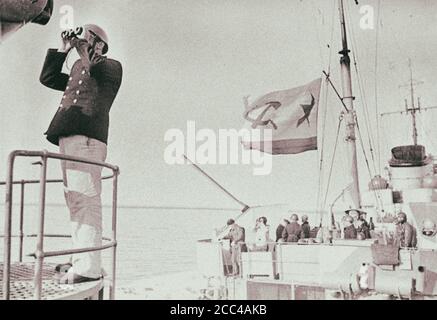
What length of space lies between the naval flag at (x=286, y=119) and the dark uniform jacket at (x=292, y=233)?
477mm

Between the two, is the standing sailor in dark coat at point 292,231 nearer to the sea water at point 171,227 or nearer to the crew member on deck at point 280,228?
the crew member on deck at point 280,228

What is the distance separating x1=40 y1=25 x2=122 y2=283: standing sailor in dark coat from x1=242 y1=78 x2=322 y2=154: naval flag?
0.86 meters

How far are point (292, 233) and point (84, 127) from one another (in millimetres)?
1597

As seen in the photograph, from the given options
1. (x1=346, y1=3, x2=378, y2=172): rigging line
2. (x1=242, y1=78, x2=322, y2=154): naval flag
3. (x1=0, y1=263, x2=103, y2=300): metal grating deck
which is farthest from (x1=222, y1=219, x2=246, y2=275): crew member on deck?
(x1=0, y1=263, x2=103, y2=300): metal grating deck

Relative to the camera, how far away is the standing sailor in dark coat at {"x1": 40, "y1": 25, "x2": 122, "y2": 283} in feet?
5.87

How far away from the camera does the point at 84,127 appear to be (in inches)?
78.5

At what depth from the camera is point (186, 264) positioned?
107 inches

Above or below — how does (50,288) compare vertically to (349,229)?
below

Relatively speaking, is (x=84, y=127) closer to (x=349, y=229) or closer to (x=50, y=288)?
(x=50, y=288)

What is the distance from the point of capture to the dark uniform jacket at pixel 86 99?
1996 millimetres

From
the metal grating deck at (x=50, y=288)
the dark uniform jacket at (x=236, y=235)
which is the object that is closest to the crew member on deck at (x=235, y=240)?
the dark uniform jacket at (x=236, y=235)

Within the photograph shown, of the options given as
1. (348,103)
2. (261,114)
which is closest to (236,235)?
(261,114)

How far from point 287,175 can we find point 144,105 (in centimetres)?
88

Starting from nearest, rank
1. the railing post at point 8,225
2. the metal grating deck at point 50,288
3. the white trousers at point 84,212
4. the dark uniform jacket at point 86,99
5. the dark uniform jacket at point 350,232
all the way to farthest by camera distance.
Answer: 1. the railing post at point 8,225
2. the metal grating deck at point 50,288
3. the white trousers at point 84,212
4. the dark uniform jacket at point 86,99
5. the dark uniform jacket at point 350,232
